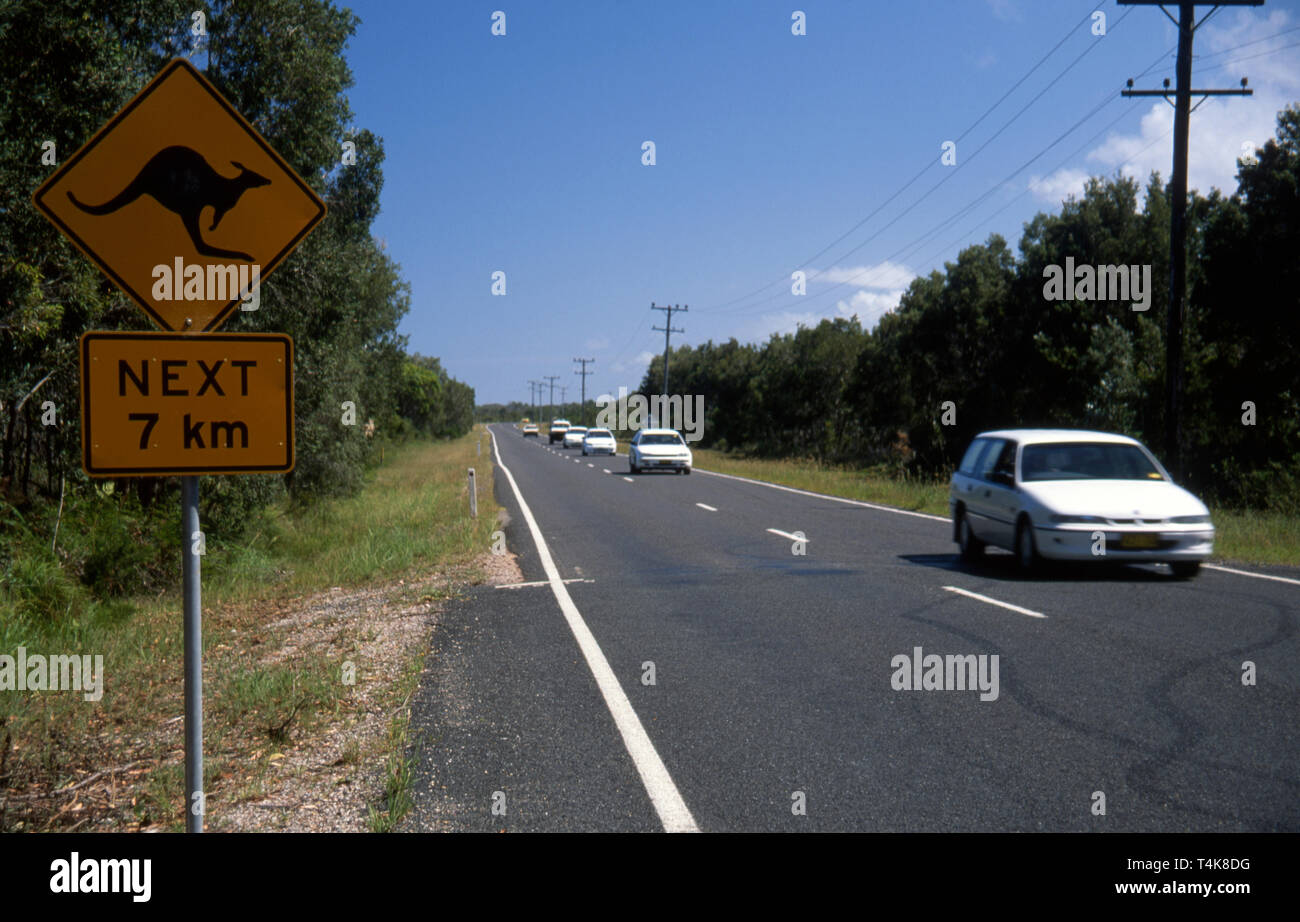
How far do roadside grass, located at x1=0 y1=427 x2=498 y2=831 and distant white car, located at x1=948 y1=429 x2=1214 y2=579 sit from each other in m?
6.29

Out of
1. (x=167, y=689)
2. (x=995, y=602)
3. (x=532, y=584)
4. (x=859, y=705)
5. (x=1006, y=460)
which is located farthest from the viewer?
(x=1006, y=460)

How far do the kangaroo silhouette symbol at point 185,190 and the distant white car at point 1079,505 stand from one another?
9826 millimetres

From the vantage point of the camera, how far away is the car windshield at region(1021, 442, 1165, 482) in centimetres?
1259

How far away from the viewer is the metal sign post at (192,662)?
370 centimetres

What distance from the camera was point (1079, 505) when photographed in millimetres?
11703

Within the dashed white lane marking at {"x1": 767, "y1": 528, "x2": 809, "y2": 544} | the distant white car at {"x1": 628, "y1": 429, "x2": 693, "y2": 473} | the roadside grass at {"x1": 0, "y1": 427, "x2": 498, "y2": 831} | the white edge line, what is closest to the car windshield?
the dashed white lane marking at {"x1": 767, "y1": 528, "x2": 809, "y2": 544}

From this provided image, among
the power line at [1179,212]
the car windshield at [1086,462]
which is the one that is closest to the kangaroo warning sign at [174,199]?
the car windshield at [1086,462]

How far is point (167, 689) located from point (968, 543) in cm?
987

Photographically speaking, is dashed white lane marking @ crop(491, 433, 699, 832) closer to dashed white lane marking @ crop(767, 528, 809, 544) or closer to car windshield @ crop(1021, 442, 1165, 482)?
car windshield @ crop(1021, 442, 1165, 482)

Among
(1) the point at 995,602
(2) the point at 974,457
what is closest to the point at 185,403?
(1) the point at 995,602

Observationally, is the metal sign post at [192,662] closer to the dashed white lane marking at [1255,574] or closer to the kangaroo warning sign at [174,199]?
the kangaroo warning sign at [174,199]

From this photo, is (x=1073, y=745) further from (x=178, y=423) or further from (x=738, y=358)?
(x=738, y=358)

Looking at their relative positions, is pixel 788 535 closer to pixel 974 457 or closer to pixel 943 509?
pixel 974 457
